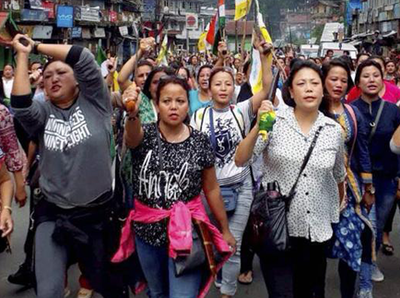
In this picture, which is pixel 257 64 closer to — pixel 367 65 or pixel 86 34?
pixel 367 65

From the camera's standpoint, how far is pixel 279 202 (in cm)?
354

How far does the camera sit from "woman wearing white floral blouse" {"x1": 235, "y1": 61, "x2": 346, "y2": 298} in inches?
139

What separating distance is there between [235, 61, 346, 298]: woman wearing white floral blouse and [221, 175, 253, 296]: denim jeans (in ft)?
2.25

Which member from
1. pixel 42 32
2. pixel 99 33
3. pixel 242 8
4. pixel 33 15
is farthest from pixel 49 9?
pixel 242 8

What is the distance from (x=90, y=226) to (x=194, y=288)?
Result: 2.35 feet

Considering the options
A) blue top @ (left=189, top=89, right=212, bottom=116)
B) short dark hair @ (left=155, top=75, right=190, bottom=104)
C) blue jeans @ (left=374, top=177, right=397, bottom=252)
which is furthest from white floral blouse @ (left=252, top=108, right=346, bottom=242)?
blue top @ (left=189, top=89, right=212, bottom=116)

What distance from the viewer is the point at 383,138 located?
4633 mm

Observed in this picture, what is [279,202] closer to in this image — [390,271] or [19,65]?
[19,65]

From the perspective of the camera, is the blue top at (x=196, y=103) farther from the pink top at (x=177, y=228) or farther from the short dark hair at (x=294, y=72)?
the pink top at (x=177, y=228)

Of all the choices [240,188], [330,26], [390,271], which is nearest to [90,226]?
[240,188]

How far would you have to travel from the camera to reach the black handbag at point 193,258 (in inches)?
128

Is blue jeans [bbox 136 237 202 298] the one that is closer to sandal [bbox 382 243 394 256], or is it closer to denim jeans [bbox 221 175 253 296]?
denim jeans [bbox 221 175 253 296]

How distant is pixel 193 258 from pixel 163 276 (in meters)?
0.32

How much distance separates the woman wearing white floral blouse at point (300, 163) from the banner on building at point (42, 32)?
2959 cm
